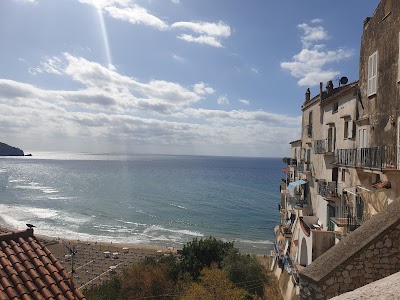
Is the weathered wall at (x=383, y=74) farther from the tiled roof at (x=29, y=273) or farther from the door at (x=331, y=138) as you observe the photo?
the tiled roof at (x=29, y=273)

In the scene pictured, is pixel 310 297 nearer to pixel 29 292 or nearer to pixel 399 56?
pixel 29 292

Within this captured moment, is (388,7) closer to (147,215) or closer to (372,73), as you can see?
(372,73)

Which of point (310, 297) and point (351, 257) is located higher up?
point (351, 257)

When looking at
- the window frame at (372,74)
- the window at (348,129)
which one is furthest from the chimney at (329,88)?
the window frame at (372,74)

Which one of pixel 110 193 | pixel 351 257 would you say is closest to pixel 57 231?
pixel 110 193

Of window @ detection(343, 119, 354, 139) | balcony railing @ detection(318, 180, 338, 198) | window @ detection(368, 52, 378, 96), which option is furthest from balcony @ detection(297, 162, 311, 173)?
window @ detection(368, 52, 378, 96)

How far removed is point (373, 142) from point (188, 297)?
14152 mm

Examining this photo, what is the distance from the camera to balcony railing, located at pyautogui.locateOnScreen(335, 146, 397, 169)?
41.4 ft

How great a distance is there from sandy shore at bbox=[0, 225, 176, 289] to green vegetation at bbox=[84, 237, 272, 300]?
1111cm

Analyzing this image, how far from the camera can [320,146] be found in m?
22.1

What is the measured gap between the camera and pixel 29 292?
683 cm

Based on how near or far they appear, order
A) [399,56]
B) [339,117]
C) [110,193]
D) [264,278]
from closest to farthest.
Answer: [399,56], [339,117], [264,278], [110,193]

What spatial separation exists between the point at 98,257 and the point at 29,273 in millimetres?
42749

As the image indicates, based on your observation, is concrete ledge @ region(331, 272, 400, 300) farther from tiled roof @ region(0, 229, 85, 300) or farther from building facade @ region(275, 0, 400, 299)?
tiled roof @ region(0, 229, 85, 300)
